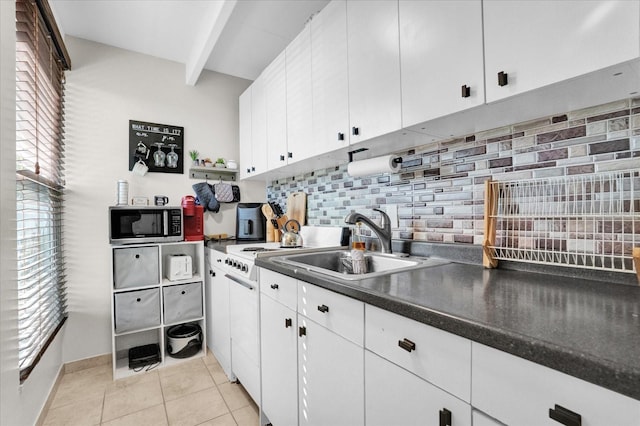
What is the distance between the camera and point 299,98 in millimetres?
1985

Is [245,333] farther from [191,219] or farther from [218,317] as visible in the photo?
[191,219]

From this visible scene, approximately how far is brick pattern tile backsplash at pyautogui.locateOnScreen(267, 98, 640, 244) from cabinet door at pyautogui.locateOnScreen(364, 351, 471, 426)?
772mm

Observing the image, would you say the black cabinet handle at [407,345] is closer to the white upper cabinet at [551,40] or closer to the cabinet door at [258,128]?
the white upper cabinet at [551,40]

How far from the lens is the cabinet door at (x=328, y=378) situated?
1.03m

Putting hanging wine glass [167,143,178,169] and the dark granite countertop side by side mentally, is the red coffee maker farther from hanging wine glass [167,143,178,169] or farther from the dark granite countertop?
the dark granite countertop

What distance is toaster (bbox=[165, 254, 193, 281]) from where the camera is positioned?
2506mm

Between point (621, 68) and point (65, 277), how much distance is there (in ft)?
10.7

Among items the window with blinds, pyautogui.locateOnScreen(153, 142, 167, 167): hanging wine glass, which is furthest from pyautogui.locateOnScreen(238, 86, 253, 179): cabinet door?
the window with blinds

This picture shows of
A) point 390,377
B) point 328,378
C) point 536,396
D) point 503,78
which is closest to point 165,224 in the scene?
point 328,378

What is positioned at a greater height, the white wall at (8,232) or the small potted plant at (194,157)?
the small potted plant at (194,157)

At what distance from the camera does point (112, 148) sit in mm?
2566

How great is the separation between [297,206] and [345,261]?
94 centimetres

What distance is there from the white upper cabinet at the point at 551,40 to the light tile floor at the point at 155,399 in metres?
2.08

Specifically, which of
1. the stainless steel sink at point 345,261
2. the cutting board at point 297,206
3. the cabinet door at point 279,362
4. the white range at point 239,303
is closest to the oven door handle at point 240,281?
the white range at point 239,303
